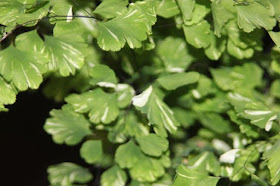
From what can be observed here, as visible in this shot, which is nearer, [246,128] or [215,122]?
[246,128]

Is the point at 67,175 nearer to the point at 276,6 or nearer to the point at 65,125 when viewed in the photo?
the point at 65,125

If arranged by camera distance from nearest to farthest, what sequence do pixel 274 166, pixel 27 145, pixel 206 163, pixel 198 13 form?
pixel 274 166 < pixel 198 13 < pixel 206 163 < pixel 27 145

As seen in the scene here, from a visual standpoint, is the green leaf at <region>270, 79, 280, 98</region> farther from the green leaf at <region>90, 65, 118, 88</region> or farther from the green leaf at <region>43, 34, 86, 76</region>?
the green leaf at <region>43, 34, 86, 76</region>

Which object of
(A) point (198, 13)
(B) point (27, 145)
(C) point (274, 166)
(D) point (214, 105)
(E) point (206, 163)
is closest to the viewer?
(C) point (274, 166)

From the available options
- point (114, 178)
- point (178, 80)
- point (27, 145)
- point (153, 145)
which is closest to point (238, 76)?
point (178, 80)

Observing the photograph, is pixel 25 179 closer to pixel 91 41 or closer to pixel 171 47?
pixel 91 41

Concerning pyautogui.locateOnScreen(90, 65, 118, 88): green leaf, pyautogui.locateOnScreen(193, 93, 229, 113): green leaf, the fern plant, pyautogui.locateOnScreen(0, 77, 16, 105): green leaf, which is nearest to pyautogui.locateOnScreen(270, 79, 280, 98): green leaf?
the fern plant

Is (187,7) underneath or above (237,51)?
above
